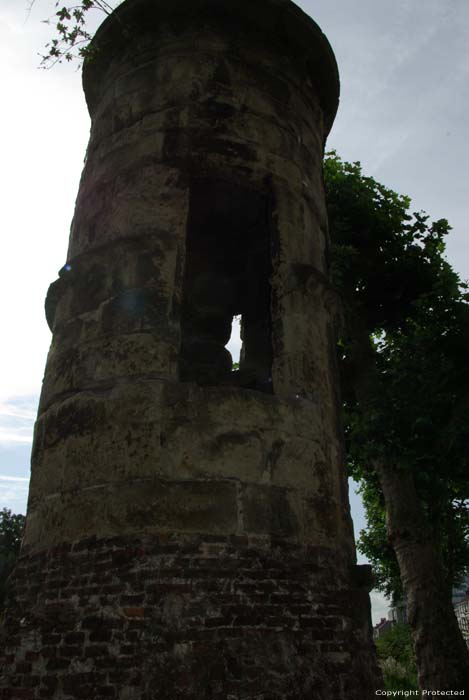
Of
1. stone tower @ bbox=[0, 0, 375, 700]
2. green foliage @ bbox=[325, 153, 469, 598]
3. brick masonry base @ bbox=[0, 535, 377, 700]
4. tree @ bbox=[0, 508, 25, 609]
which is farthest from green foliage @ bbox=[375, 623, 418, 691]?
tree @ bbox=[0, 508, 25, 609]

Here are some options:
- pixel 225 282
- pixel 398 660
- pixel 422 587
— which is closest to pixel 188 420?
pixel 225 282

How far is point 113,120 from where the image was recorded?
5664 millimetres

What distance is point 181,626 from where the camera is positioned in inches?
131

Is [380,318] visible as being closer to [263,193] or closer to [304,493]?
[263,193]

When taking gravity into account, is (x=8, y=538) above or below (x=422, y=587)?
above

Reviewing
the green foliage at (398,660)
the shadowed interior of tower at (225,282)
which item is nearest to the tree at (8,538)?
the green foliage at (398,660)

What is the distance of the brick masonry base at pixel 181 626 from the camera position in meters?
3.25

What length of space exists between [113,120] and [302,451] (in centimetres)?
359

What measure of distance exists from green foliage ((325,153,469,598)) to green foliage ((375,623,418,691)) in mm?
3635

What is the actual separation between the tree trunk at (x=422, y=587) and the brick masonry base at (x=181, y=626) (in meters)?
4.99

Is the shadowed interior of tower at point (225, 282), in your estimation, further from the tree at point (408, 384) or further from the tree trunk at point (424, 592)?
the tree trunk at point (424, 592)

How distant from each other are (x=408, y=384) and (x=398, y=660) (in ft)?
36.9

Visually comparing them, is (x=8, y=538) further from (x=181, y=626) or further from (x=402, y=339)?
(x=181, y=626)

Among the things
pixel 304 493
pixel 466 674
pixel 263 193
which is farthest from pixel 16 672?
pixel 466 674
